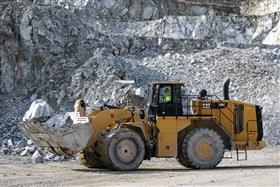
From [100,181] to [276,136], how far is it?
12713 mm

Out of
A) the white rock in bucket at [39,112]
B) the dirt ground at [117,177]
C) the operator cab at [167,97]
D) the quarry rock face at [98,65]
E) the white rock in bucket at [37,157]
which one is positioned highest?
the quarry rock face at [98,65]

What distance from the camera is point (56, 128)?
12.9 metres

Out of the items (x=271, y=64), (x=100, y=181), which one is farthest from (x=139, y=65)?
(x=100, y=181)

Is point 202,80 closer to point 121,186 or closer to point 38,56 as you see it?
point 38,56

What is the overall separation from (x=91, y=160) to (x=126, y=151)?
139 cm

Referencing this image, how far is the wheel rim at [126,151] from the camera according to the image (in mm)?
13164

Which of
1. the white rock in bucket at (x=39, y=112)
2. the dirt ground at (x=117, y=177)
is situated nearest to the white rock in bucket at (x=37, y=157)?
the dirt ground at (x=117, y=177)

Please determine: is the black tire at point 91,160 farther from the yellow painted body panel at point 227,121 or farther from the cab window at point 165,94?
the cab window at point 165,94

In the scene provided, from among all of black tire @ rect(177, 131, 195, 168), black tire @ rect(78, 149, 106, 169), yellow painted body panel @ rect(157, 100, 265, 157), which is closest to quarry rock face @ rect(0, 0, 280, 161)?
black tire @ rect(78, 149, 106, 169)

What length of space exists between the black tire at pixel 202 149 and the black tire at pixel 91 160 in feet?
6.28

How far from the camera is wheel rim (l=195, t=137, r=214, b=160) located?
13.8m

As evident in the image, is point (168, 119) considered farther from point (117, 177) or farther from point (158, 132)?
point (117, 177)

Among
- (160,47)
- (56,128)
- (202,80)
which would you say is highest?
(160,47)

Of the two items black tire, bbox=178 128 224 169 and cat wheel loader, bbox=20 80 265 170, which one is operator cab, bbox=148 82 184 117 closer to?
cat wheel loader, bbox=20 80 265 170
